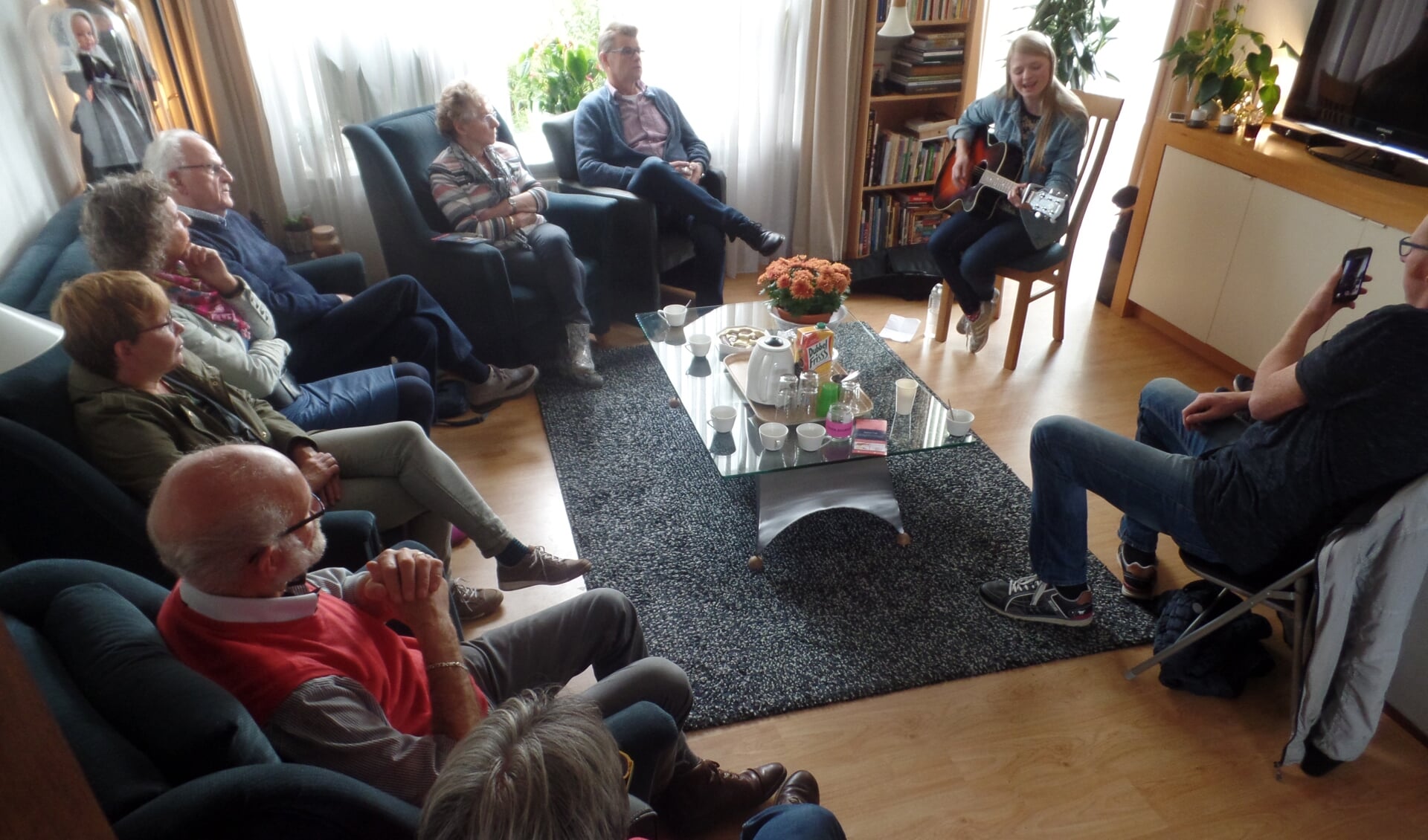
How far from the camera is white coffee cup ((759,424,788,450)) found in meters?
2.45

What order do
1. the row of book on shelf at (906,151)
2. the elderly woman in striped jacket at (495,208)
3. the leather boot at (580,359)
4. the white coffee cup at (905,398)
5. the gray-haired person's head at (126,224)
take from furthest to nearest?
the row of book on shelf at (906,151), the leather boot at (580,359), the elderly woman in striped jacket at (495,208), the white coffee cup at (905,398), the gray-haired person's head at (126,224)

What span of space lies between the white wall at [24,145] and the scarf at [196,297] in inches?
17.4

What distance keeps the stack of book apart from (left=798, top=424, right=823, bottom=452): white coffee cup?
8.54 ft

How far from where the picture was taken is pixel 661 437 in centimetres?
318

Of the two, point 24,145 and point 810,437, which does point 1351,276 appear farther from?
point 24,145

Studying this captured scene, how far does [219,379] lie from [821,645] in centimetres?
161

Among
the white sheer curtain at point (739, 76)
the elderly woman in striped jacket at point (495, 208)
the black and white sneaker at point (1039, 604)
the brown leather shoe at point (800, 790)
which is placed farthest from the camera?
the white sheer curtain at point (739, 76)

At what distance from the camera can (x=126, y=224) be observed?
7.21 ft

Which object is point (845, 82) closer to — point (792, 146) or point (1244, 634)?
point (792, 146)

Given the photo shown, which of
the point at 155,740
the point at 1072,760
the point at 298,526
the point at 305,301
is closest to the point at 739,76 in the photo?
the point at 305,301

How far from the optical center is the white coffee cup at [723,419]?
8.35ft

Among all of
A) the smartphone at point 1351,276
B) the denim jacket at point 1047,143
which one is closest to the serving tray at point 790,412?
the smartphone at point 1351,276

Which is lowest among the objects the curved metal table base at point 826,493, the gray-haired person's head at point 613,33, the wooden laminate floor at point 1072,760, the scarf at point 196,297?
the wooden laminate floor at point 1072,760

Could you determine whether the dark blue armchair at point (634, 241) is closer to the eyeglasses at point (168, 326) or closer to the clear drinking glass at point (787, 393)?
the clear drinking glass at point (787, 393)
